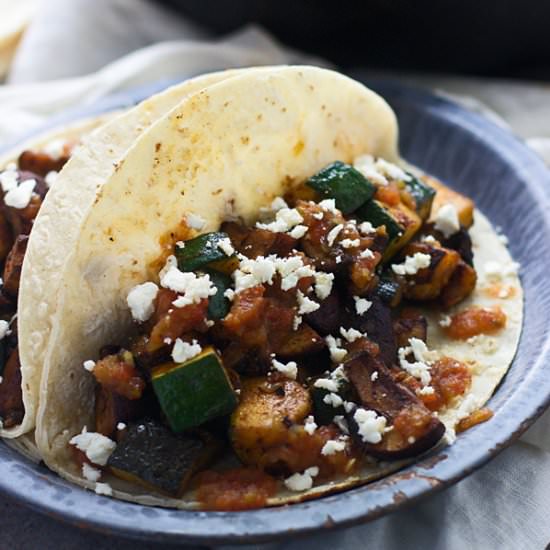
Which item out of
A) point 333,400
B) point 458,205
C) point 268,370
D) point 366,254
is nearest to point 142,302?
point 268,370

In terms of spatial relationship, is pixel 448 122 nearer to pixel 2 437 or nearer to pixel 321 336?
pixel 321 336

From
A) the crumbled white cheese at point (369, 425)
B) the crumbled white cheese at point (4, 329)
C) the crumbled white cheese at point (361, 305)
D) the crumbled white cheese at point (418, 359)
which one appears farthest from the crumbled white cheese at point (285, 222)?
the crumbled white cheese at point (4, 329)

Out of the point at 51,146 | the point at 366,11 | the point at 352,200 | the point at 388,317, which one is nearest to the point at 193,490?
the point at 388,317

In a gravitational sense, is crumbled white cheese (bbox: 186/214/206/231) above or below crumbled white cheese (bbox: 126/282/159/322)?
above

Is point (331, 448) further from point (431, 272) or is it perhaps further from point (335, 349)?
point (431, 272)

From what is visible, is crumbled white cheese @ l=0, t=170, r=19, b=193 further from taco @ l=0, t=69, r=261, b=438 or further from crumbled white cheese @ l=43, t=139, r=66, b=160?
crumbled white cheese @ l=43, t=139, r=66, b=160

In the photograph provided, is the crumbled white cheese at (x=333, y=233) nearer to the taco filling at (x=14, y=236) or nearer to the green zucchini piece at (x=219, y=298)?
the green zucchini piece at (x=219, y=298)

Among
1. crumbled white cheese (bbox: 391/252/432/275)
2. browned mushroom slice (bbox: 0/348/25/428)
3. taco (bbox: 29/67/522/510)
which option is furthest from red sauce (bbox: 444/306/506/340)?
browned mushroom slice (bbox: 0/348/25/428)
